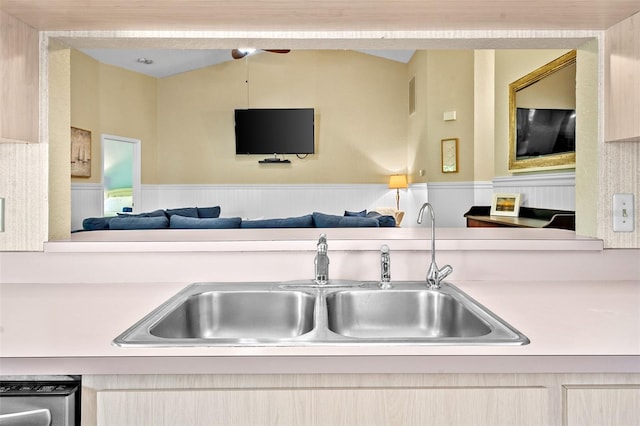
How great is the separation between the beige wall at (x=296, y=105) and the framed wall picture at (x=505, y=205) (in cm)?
301

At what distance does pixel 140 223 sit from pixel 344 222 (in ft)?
5.07

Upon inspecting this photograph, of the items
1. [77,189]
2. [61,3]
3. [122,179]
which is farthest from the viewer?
[122,179]

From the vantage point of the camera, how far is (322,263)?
4.03ft

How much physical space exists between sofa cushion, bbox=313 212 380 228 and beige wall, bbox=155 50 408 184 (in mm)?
4107

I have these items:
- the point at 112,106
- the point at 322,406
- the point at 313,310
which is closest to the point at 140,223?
the point at 313,310

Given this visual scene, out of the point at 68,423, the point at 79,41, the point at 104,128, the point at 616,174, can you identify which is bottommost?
the point at 68,423

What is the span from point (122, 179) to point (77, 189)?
6.95ft

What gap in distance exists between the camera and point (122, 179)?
308 inches

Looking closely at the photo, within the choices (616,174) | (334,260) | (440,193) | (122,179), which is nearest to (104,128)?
(122,179)

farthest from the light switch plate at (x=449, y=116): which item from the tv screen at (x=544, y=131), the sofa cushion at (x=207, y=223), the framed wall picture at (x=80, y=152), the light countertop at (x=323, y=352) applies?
the light countertop at (x=323, y=352)

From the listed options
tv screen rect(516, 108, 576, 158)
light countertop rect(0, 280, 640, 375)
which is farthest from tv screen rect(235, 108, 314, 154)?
light countertop rect(0, 280, 640, 375)

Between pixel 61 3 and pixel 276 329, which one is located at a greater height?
pixel 61 3

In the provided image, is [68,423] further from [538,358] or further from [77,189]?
[77,189]

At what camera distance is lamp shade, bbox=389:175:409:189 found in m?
6.71
